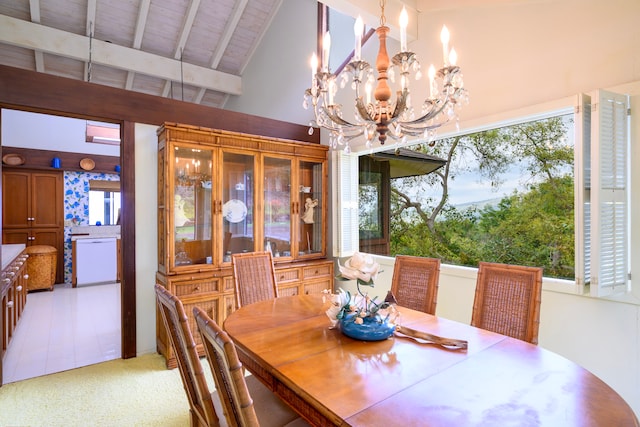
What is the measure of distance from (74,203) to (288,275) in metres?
5.66

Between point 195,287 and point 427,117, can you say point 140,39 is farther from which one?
point 427,117

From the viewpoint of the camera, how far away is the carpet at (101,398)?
220cm

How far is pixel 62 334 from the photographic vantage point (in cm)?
380

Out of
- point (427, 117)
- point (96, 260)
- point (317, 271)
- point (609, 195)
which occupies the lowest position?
point (96, 260)

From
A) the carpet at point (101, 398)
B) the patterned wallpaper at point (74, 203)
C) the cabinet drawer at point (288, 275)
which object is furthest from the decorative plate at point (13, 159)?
the cabinet drawer at point (288, 275)

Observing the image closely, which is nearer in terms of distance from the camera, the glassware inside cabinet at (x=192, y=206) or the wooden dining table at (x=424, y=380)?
the wooden dining table at (x=424, y=380)

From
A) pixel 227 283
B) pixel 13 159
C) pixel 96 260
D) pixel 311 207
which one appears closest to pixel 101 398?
pixel 227 283

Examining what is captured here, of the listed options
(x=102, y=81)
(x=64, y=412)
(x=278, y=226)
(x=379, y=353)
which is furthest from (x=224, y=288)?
(x=102, y=81)

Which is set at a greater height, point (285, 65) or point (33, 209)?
point (285, 65)

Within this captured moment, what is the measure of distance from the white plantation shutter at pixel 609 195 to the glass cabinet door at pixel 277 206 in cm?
275

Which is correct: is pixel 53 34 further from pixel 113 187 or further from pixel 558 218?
pixel 558 218

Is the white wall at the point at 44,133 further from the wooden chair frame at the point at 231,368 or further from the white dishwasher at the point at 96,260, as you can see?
the wooden chair frame at the point at 231,368

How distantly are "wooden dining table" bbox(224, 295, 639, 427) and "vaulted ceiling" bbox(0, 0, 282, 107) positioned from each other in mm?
5027

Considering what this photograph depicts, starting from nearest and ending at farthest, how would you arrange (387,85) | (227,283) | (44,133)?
(387,85) < (227,283) < (44,133)
